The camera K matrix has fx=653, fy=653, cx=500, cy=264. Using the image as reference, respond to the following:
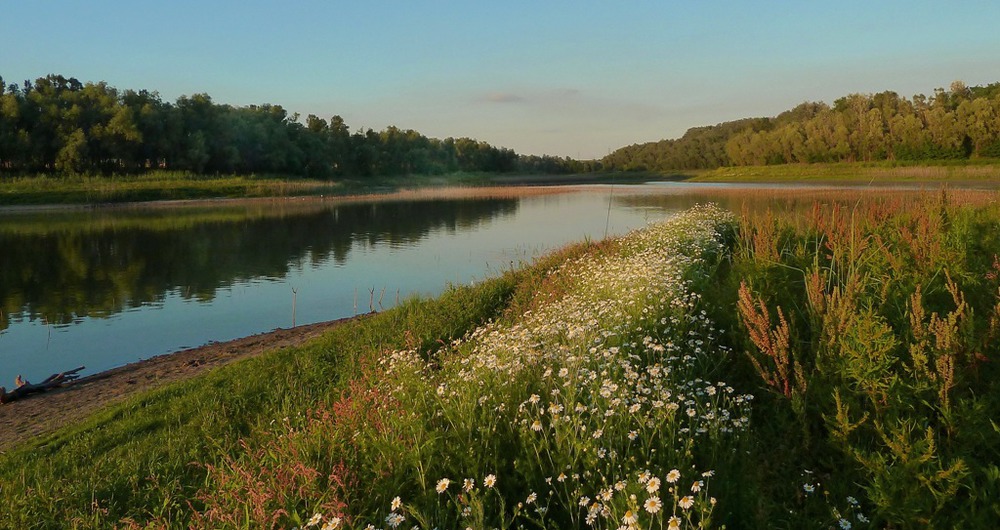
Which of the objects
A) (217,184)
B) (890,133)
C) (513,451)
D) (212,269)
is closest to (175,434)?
(513,451)

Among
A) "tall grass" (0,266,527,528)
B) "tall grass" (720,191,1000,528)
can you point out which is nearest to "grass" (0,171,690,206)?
"tall grass" (0,266,527,528)

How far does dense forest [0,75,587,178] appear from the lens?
65.7m

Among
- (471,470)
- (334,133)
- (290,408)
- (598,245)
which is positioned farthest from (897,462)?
(334,133)

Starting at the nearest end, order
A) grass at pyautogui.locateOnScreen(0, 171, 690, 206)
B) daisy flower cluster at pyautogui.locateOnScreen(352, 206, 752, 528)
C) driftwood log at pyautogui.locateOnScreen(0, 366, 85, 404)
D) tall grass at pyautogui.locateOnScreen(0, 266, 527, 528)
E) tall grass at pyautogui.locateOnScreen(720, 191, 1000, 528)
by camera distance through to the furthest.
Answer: daisy flower cluster at pyautogui.locateOnScreen(352, 206, 752, 528), tall grass at pyautogui.locateOnScreen(720, 191, 1000, 528), tall grass at pyautogui.locateOnScreen(0, 266, 527, 528), driftwood log at pyautogui.locateOnScreen(0, 366, 85, 404), grass at pyautogui.locateOnScreen(0, 171, 690, 206)

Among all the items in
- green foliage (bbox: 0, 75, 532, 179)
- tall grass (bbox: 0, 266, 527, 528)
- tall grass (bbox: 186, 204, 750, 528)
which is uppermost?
green foliage (bbox: 0, 75, 532, 179)

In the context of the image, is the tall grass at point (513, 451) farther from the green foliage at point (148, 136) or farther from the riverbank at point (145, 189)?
the green foliage at point (148, 136)

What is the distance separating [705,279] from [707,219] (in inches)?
406

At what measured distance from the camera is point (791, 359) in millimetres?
6512

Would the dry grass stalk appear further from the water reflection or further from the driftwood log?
the water reflection

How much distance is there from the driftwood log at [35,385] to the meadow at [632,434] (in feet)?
9.44

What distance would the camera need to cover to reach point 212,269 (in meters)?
24.5

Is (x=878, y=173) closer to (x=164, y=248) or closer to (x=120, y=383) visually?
(x=164, y=248)

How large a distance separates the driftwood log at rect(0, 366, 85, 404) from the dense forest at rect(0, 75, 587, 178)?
64.1 metres

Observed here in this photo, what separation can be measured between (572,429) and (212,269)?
75.5 feet
